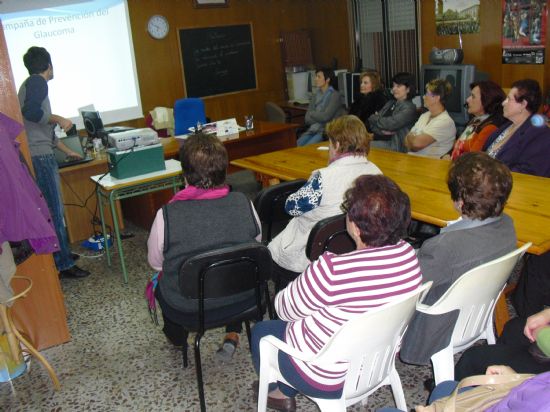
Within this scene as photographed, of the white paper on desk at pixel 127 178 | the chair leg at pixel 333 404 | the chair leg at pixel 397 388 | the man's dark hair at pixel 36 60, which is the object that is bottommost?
the chair leg at pixel 397 388

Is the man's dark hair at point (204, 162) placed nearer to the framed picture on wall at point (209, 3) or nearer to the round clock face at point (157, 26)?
the round clock face at point (157, 26)

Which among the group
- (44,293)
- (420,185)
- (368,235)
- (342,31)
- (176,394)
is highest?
(342,31)

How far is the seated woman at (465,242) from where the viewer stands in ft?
6.17

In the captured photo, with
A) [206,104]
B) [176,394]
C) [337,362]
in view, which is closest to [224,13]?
[206,104]

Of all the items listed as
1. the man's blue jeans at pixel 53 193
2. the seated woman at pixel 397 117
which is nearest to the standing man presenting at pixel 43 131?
the man's blue jeans at pixel 53 193

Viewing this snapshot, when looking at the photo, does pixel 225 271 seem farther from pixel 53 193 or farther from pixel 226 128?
pixel 226 128

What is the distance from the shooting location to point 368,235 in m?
1.64

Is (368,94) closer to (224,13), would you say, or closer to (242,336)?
(224,13)

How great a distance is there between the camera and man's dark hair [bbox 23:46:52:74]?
3473 mm

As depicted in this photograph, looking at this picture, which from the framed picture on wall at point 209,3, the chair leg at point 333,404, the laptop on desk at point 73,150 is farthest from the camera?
the framed picture on wall at point 209,3

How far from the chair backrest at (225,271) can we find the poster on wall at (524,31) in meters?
4.27

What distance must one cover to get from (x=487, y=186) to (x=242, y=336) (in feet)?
5.07

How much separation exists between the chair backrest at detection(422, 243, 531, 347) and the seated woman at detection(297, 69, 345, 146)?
3992 millimetres

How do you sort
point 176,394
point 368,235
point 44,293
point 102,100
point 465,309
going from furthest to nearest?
1. point 102,100
2. point 44,293
3. point 176,394
4. point 465,309
5. point 368,235
